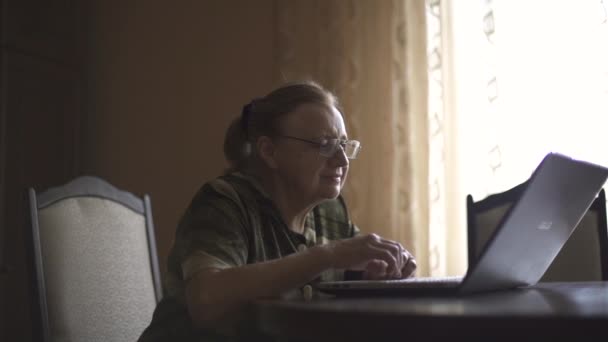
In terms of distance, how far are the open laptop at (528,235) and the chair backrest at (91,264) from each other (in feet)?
2.50

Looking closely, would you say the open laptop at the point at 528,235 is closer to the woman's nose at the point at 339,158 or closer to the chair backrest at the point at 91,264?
the woman's nose at the point at 339,158

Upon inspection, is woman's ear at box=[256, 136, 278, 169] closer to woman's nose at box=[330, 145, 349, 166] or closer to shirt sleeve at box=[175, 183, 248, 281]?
woman's nose at box=[330, 145, 349, 166]

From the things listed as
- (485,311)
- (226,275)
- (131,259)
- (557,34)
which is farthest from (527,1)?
(485,311)

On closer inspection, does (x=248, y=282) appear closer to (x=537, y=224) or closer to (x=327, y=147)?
(x=537, y=224)

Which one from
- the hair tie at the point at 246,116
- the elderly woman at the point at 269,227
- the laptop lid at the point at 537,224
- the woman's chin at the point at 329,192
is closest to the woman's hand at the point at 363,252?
the elderly woman at the point at 269,227

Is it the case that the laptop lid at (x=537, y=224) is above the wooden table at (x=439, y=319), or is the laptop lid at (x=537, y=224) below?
above

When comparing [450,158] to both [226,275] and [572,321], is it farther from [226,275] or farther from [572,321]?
[572,321]

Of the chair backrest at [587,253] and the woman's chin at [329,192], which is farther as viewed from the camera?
the chair backrest at [587,253]

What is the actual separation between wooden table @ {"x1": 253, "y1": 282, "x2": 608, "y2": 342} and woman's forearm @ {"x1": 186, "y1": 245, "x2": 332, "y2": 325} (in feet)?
0.62

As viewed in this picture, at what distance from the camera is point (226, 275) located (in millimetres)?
1036

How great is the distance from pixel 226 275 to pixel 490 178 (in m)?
1.71

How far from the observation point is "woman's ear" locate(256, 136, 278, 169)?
156 centimetres

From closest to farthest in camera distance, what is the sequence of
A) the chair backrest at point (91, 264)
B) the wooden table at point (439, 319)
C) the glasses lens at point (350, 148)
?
the wooden table at point (439, 319)
the chair backrest at point (91, 264)
the glasses lens at point (350, 148)

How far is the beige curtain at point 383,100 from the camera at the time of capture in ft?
8.79
